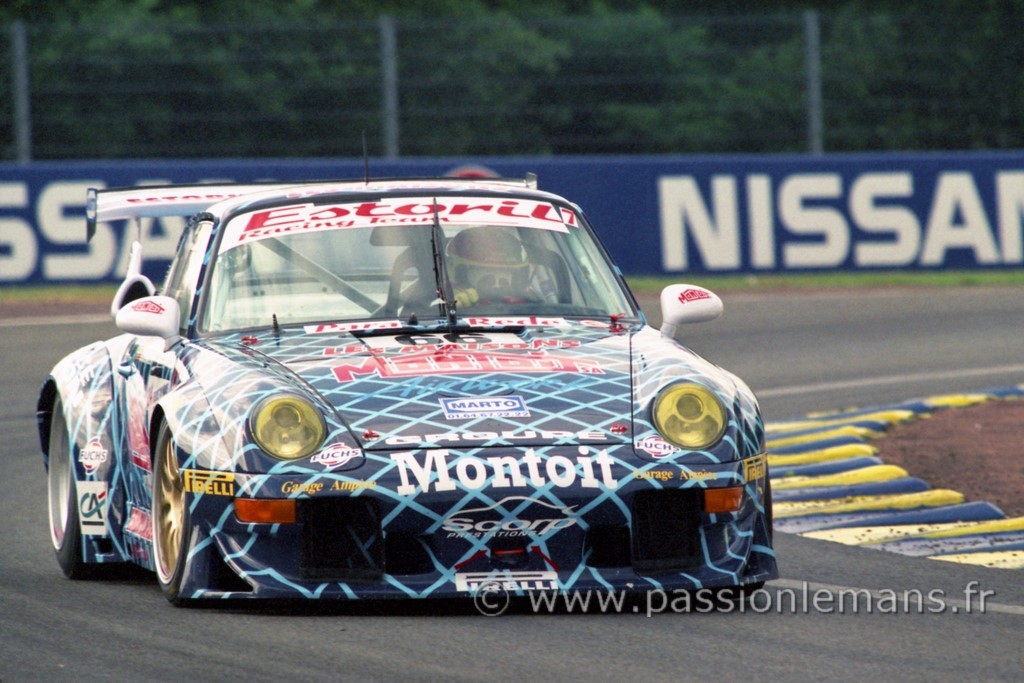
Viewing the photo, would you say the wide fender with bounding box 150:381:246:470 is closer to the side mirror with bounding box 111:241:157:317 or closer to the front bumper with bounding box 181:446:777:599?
the front bumper with bounding box 181:446:777:599

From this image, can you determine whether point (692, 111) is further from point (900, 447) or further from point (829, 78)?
point (900, 447)

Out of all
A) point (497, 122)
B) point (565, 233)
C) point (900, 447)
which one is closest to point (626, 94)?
point (497, 122)

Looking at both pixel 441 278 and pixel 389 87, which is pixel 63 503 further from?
pixel 389 87

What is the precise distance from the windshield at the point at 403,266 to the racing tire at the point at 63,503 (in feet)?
2.85

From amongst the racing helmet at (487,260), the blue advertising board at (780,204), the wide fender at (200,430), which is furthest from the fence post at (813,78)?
the wide fender at (200,430)

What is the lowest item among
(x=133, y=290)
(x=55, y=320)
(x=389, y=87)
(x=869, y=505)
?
(x=55, y=320)

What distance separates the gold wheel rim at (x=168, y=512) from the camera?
6.04m

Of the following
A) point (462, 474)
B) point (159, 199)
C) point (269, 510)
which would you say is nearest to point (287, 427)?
point (269, 510)

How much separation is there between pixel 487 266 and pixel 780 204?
Answer: 13.2m

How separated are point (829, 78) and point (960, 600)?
55.3 feet

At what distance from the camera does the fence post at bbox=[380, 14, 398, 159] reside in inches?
812

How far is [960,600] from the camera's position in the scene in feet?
20.5

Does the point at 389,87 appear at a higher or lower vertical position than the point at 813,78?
higher

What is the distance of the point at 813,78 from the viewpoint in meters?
21.2
